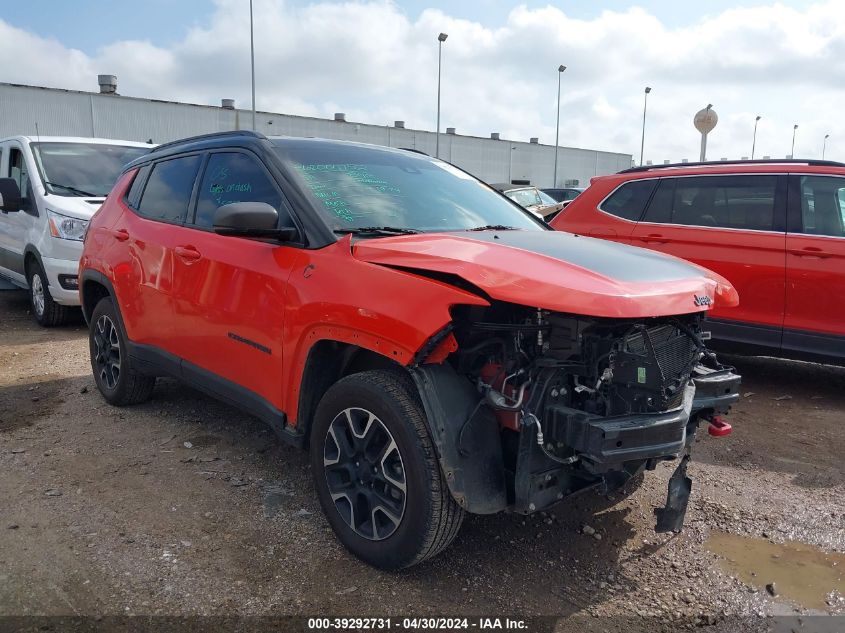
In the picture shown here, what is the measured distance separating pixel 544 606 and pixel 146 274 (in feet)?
10.1

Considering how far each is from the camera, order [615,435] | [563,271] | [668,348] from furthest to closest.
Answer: [668,348] < [563,271] < [615,435]

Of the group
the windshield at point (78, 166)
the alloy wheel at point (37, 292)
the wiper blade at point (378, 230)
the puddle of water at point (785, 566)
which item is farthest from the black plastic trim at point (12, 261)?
the puddle of water at point (785, 566)

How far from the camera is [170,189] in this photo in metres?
4.25

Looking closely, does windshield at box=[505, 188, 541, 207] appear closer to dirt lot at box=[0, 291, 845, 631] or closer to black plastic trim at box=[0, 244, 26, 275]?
black plastic trim at box=[0, 244, 26, 275]

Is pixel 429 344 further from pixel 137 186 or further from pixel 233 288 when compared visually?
pixel 137 186

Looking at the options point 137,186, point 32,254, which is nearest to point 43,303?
point 32,254

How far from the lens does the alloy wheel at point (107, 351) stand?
480 cm

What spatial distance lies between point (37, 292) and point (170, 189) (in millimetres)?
4405

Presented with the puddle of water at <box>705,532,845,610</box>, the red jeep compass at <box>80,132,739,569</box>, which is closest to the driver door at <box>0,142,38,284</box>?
the red jeep compass at <box>80,132,739,569</box>

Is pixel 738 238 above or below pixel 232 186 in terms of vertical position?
below

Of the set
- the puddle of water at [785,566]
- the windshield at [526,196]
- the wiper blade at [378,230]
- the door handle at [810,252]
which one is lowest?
the puddle of water at [785,566]

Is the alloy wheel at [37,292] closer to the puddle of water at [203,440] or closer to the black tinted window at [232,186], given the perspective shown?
the puddle of water at [203,440]

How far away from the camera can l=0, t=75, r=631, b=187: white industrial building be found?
2694 centimetres

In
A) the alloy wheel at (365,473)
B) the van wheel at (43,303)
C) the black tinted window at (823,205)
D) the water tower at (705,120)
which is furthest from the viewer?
the water tower at (705,120)
